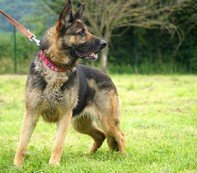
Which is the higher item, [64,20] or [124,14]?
[64,20]

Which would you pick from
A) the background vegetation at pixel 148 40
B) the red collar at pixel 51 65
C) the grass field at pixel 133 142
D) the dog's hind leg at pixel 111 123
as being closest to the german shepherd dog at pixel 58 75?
the red collar at pixel 51 65

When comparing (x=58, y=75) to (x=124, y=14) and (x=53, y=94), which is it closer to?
(x=53, y=94)

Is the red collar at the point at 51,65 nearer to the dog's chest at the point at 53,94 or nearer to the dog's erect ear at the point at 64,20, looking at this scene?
the dog's chest at the point at 53,94

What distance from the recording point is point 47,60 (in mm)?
6961

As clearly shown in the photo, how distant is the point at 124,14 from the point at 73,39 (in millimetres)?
19833

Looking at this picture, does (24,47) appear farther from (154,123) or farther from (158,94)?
(154,123)

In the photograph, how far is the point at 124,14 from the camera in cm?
2648

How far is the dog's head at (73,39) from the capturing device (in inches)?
272

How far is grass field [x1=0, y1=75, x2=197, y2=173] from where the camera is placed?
6.77 metres

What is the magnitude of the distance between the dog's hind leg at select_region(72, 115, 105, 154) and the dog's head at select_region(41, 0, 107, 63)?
140cm

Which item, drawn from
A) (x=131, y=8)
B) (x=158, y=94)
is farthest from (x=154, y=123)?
(x=131, y=8)

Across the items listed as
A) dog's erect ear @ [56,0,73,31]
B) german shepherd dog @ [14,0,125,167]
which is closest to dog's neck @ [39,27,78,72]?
german shepherd dog @ [14,0,125,167]

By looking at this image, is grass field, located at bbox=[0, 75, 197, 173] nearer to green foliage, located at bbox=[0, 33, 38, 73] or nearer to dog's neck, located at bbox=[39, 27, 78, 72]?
dog's neck, located at bbox=[39, 27, 78, 72]

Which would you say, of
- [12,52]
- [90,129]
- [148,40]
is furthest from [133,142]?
[148,40]
